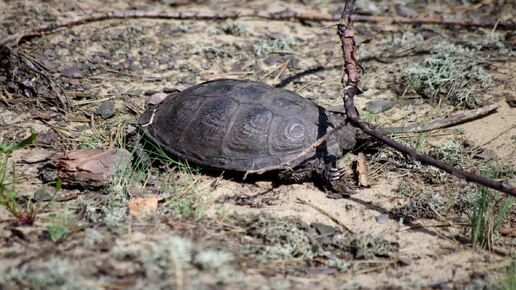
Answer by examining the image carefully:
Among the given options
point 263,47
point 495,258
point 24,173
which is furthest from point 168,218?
point 263,47

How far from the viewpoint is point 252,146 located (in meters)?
3.87

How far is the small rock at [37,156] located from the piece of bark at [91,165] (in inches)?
9.8

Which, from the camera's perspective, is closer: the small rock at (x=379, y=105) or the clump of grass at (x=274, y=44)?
the small rock at (x=379, y=105)

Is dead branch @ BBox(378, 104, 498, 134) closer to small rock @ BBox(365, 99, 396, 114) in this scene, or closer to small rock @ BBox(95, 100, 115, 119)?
small rock @ BBox(365, 99, 396, 114)

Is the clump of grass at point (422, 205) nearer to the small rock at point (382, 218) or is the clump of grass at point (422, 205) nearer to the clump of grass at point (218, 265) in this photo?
the small rock at point (382, 218)

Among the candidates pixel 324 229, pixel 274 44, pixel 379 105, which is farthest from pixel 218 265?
pixel 274 44

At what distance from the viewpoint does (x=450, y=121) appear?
460 centimetres

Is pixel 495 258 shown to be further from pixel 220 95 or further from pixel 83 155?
pixel 83 155

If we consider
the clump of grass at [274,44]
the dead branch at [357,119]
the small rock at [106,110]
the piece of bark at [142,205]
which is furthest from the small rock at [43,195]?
the clump of grass at [274,44]

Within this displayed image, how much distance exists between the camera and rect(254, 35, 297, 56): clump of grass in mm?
5809

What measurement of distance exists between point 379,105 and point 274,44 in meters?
1.53

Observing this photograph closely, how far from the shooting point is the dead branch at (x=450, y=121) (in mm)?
4473

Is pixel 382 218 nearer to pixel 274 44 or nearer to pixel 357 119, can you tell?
pixel 357 119

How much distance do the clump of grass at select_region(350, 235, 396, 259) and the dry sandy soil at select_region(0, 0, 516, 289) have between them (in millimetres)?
10
